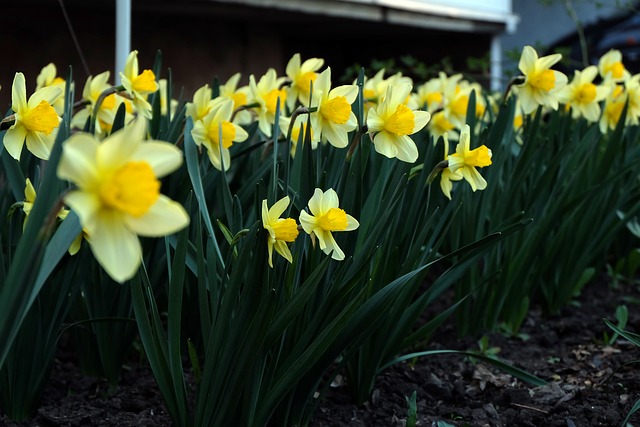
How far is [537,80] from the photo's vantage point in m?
2.16

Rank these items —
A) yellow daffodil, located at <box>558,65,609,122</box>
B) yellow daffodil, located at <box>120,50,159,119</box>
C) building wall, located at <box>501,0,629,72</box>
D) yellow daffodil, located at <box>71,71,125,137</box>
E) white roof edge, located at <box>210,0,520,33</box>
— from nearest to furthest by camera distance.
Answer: yellow daffodil, located at <box>120,50,159,119</box> → yellow daffodil, located at <box>71,71,125,137</box> → yellow daffodil, located at <box>558,65,609,122</box> → white roof edge, located at <box>210,0,520,33</box> → building wall, located at <box>501,0,629,72</box>

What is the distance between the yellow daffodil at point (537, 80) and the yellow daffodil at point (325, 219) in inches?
36.6

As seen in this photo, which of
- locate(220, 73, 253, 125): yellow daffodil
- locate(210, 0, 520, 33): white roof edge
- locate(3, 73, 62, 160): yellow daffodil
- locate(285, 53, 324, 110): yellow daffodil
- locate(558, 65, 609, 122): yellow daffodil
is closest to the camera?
locate(3, 73, 62, 160): yellow daffodil

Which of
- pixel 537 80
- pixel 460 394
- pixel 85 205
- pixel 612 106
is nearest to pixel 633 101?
pixel 612 106

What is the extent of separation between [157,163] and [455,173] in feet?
3.10

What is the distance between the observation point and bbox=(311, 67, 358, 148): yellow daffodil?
1.66 m

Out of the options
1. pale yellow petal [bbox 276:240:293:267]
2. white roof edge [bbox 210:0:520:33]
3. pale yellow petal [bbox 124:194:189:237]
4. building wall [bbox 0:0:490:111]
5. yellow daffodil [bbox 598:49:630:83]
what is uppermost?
white roof edge [bbox 210:0:520:33]

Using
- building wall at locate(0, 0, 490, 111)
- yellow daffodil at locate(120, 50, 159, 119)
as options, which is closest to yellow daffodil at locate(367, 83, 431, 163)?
yellow daffodil at locate(120, 50, 159, 119)

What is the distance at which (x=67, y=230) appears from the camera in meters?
1.15

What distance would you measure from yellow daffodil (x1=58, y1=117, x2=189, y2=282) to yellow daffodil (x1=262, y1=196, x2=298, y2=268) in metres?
0.48

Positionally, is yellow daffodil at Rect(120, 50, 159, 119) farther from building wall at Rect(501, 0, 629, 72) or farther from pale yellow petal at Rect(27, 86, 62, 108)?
building wall at Rect(501, 0, 629, 72)

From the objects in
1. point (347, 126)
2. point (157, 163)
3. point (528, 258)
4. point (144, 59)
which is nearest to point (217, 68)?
point (144, 59)

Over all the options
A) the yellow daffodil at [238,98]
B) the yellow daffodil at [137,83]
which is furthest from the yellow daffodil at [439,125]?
the yellow daffodil at [137,83]

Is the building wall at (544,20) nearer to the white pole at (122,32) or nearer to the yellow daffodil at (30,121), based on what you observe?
the white pole at (122,32)
